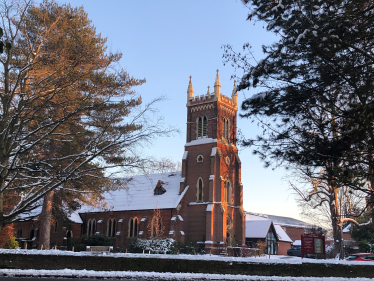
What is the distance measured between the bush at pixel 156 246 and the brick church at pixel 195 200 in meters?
3.97

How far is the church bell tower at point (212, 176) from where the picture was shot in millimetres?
41281

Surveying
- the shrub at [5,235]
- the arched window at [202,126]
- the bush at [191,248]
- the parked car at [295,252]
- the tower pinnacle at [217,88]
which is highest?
the tower pinnacle at [217,88]

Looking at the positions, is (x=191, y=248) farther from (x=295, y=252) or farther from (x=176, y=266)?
(x=176, y=266)

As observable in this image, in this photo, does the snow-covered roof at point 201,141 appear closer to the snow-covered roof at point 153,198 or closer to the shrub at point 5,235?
the snow-covered roof at point 153,198

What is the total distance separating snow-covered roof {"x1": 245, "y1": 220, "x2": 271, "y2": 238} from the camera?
52.1 metres

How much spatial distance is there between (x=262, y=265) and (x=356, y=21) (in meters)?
11.1

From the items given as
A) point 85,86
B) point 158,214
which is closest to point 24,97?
point 85,86

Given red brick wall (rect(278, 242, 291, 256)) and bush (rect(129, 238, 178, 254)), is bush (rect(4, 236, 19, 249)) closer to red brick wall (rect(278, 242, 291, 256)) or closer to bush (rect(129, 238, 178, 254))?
bush (rect(129, 238, 178, 254))

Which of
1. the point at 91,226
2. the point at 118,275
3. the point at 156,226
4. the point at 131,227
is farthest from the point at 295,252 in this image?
the point at 118,275

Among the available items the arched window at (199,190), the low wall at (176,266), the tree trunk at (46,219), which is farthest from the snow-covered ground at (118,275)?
the arched window at (199,190)

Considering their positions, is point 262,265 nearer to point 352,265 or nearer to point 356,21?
point 352,265

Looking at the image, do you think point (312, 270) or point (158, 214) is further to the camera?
point (158, 214)

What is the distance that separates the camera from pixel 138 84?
2481 centimetres

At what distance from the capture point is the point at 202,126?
4641 cm
